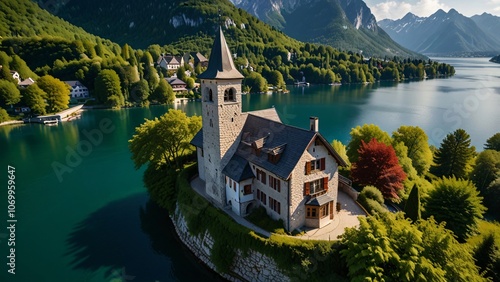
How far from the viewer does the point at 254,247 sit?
91.5 feet

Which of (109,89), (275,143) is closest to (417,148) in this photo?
(275,143)

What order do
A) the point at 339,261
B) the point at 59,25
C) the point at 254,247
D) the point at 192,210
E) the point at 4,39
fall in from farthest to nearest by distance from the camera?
the point at 59,25, the point at 4,39, the point at 192,210, the point at 254,247, the point at 339,261

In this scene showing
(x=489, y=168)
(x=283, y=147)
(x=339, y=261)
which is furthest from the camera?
(x=489, y=168)

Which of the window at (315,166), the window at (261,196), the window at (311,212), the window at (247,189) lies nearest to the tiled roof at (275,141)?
the window at (315,166)

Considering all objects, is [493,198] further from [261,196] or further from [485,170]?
[261,196]

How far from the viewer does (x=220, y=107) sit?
32.2 meters

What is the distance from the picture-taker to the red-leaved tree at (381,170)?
38.2 meters

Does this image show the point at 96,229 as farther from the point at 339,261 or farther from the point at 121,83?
the point at 121,83

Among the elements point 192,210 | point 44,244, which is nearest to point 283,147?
point 192,210

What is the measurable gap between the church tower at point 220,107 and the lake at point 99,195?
1065cm

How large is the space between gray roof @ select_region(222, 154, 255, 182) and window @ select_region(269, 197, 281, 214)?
132 inches

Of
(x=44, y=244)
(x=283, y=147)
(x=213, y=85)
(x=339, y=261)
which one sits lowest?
(x=44, y=244)

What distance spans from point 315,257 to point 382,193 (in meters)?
17.1

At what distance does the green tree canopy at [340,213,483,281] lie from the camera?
21.6 meters
